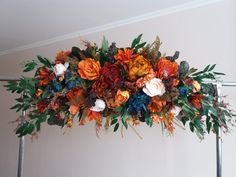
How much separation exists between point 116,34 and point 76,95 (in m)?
1.46

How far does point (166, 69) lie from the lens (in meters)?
0.91

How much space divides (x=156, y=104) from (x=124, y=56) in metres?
0.19

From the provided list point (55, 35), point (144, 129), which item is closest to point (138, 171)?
point (144, 129)

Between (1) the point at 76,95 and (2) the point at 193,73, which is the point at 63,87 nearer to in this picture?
(1) the point at 76,95

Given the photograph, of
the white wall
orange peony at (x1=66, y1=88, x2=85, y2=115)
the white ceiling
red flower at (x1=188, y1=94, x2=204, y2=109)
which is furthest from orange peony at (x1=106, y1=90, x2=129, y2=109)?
the white ceiling

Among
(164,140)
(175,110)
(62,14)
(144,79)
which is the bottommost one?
(164,140)

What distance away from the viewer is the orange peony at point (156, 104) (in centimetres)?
90

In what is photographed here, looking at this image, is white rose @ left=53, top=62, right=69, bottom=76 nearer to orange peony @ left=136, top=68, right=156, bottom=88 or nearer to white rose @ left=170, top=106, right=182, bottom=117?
orange peony @ left=136, top=68, right=156, bottom=88

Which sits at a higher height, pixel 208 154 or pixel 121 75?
pixel 121 75

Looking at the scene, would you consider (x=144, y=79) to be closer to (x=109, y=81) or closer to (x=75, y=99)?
(x=109, y=81)

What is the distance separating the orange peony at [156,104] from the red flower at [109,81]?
125mm

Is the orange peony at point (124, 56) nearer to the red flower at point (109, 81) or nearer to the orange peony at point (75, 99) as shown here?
the red flower at point (109, 81)

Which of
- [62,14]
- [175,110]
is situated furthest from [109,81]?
[62,14]

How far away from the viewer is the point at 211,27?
1.79m
